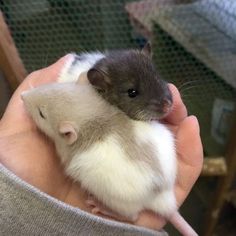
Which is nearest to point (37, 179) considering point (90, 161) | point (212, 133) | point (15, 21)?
point (90, 161)

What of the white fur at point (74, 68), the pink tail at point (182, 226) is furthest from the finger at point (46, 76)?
the pink tail at point (182, 226)

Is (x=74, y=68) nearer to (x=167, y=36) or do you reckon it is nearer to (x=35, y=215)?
(x=35, y=215)

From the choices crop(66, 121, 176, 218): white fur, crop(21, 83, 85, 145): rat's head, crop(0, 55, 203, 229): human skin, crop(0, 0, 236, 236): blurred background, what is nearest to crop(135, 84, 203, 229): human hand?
crop(0, 55, 203, 229): human skin

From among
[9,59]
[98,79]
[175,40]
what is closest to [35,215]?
[98,79]

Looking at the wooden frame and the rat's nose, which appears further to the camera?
the wooden frame

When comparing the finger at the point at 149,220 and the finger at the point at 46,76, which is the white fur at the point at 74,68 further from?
the finger at the point at 149,220

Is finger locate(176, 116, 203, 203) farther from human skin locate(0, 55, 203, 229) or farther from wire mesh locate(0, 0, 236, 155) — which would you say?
wire mesh locate(0, 0, 236, 155)
